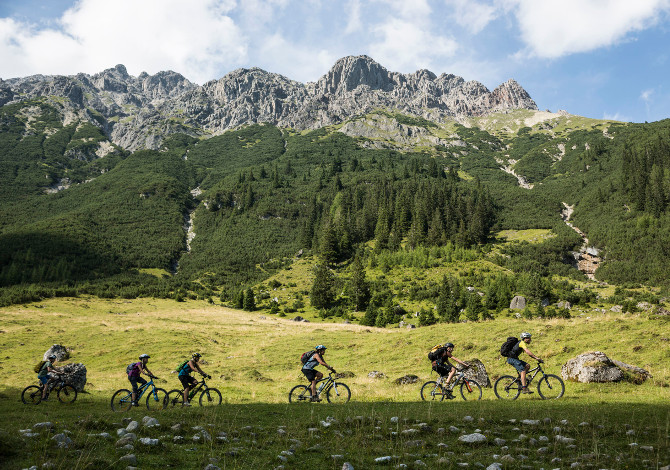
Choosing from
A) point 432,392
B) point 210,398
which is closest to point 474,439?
point 432,392

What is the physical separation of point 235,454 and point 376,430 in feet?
14.8

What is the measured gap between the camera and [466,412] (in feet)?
44.4

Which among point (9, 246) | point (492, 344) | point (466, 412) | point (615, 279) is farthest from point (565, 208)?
point (9, 246)

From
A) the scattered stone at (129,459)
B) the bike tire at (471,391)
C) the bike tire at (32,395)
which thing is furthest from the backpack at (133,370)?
the bike tire at (471,391)

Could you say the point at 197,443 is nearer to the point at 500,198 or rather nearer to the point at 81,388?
the point at 81,388

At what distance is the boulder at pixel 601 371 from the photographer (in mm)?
17141

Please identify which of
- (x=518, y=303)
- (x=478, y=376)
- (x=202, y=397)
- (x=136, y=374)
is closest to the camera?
(x=136, y=374)

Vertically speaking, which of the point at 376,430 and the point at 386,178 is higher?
the point at 386,178

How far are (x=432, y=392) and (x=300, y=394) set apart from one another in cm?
667

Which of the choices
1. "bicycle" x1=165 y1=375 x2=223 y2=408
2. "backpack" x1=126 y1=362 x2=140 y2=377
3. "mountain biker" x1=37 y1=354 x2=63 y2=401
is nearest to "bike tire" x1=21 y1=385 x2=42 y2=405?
"mountain biker" x1=37 y1=354 x2=63 y2=401

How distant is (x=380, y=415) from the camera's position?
512 inches

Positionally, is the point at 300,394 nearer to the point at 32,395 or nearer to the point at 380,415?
the point at 380,415

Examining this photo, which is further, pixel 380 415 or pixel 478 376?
pixel 478 376

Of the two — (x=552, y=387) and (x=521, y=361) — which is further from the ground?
(x=521, y=361)
